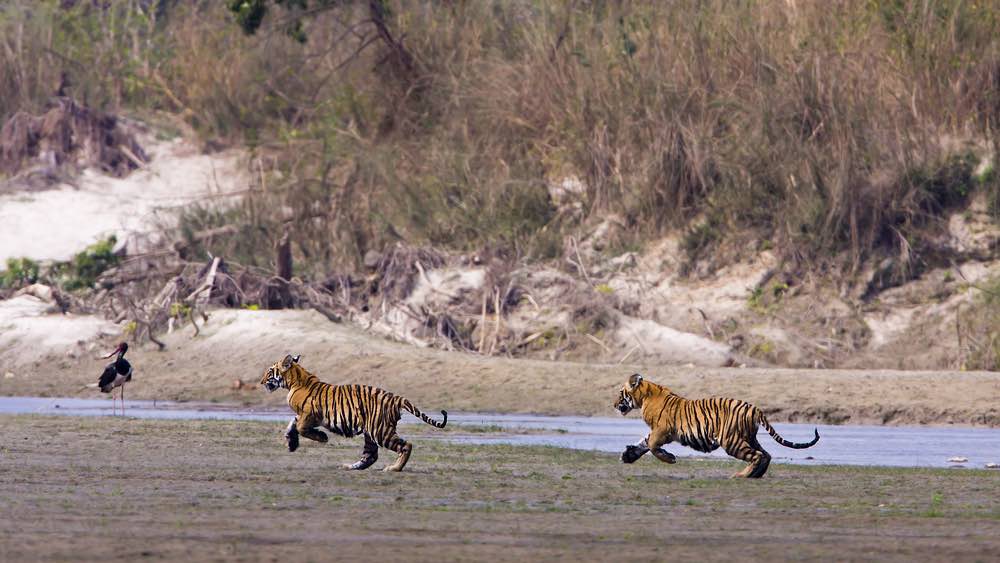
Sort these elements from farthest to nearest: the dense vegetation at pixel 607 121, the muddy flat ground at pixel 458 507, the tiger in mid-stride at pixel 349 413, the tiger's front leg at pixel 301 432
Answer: the dense vegetation at pixel 607 121 → the tiger's front leg at pixel 301 432 → the tiger in mid-stride at pixel 349 413 → the muddy flat ground at pixel 458 507

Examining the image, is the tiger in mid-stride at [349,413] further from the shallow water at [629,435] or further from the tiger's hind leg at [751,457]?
the shallow water at [629,435]

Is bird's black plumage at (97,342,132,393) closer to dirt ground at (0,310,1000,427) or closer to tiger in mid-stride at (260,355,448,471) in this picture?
dirt ground at (0,310,1000,427)

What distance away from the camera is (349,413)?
456 inches

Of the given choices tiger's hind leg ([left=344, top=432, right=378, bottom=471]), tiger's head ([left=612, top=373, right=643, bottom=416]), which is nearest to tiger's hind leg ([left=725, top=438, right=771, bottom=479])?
tiger's head ([left=612, top=373, right=643, bottom=416])

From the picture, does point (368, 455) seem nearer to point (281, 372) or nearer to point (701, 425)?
point (281, 372)

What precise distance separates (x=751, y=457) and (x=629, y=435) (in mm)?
4195

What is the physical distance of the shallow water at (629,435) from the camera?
13.5 meters

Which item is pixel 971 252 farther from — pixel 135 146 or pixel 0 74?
pixel 0 74

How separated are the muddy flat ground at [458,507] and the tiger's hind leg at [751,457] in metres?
0.13

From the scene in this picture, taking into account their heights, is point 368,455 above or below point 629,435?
above

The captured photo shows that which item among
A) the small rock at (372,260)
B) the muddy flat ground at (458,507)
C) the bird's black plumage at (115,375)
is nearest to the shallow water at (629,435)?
the bird's black plumage at (115,375)

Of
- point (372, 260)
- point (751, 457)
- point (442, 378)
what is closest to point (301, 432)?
point (751, 457)

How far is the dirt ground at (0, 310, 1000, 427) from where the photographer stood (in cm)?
1719

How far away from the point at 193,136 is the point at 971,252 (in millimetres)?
13891
